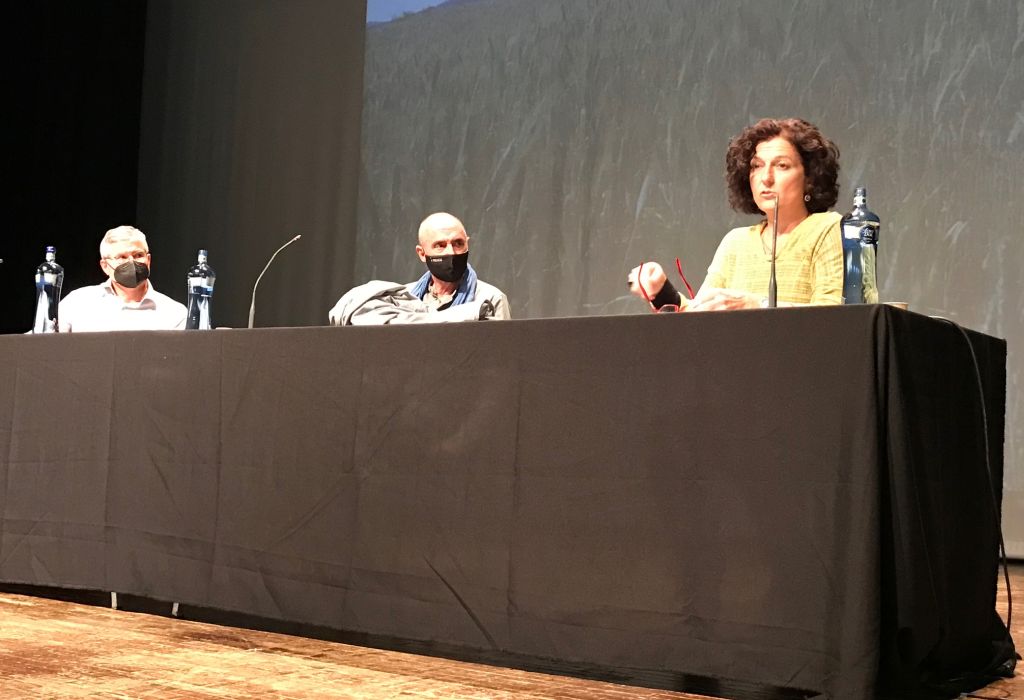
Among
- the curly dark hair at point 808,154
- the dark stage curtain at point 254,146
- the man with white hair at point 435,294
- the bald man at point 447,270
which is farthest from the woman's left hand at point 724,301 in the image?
the dark stage curtain at point 254,146

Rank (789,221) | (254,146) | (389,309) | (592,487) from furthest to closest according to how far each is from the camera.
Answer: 1. (254,146)
2. (789,221)
3. (389,309)
4. (592,487)

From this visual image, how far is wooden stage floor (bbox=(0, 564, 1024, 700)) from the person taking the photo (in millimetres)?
1694

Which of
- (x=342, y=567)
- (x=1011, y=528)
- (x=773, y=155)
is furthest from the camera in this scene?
(x=1011, y=528)

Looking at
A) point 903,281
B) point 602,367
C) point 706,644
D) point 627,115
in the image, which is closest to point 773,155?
point 602,367

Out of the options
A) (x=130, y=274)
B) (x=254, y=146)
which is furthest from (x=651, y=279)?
(x=254, y=146)

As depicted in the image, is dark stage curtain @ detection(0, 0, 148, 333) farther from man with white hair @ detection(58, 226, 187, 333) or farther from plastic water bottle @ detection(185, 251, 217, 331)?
plastic water bottle @ detection(185, 251, 217, 331)

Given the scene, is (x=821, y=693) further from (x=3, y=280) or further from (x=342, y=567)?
(x=3, y=280)

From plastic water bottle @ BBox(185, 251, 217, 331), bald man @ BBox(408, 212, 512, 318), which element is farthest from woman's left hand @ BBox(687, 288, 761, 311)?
plastic water bottle @ BBox(185, 251, 217, 331)

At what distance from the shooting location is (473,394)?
193cm

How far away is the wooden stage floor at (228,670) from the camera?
5.56ft

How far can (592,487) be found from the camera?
1.81 m

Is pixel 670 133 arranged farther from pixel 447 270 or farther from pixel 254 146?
pixel 254 146

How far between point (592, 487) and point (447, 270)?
1088 millimetres

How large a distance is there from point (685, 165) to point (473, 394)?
281 centimetres
